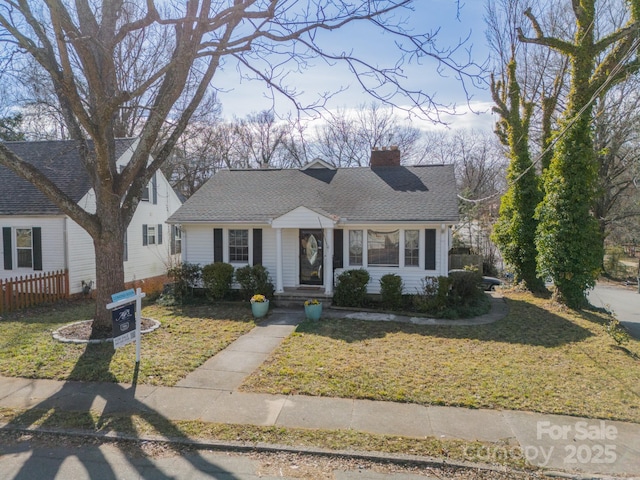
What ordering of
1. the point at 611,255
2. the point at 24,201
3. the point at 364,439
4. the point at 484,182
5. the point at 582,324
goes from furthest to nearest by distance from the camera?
the point at 484,182
the point at 611,255
the point at 24,201
the point at 582,324
the point at 364,439

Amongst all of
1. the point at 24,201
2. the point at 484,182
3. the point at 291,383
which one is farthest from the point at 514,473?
the point at 484,182

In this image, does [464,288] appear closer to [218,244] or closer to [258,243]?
[258,243]

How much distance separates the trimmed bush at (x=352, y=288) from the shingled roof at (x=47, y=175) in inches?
385

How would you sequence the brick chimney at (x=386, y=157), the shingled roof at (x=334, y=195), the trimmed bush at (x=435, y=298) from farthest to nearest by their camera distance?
the brick chimney at (x=386, y=157), the shingled roof at (x=334, y=195), the trimmed bush at (x=435, y=298)

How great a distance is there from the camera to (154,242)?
2009 centimetres

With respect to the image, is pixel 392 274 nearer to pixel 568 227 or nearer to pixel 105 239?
pixel 568 227

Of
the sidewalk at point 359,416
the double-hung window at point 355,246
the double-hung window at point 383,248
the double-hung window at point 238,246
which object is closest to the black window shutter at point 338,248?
the double-hung window at point 355,246

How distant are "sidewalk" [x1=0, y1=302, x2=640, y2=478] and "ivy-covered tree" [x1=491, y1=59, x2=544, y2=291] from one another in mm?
11593

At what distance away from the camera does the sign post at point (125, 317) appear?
6.64m

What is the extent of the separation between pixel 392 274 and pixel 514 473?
28.2 feet

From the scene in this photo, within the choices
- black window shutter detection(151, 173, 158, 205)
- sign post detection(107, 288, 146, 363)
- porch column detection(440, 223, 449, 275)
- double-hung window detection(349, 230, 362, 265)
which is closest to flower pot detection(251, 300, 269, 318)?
double-hung window detection(349, 230, 362, 265)

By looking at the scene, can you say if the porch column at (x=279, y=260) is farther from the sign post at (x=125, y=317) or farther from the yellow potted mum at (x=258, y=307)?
the sign post at (x=125, y=317)

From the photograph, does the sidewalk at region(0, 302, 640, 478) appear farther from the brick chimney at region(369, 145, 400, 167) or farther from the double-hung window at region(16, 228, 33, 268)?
the brick chimney at region(369, 145, 400, 167)

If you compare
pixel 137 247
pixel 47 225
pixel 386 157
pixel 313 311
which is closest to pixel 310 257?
pixel 313 311
